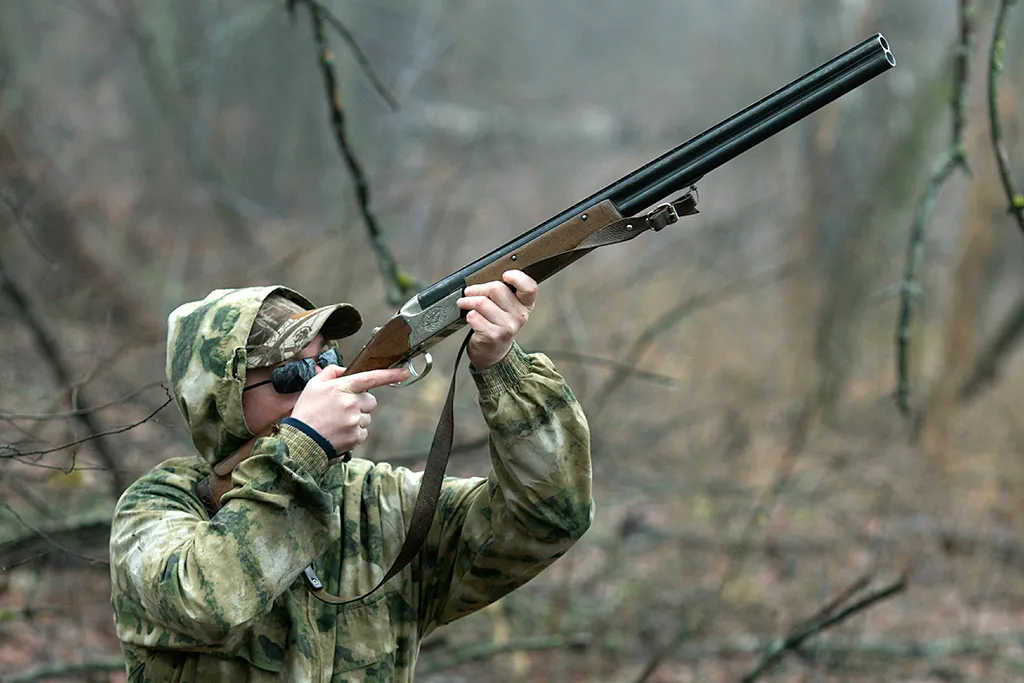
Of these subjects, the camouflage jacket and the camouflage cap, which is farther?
the camouflage cap

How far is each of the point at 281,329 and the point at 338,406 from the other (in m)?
0.36

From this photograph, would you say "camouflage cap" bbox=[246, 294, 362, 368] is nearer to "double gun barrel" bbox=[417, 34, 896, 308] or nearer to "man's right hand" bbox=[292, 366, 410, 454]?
"man's right hand" bbox=[292, 366, 410, 454]

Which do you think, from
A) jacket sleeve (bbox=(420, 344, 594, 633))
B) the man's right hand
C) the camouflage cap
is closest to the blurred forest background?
the camouflage cap

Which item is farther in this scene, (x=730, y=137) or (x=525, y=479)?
(x=730, y=137)

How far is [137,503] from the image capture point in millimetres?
2453

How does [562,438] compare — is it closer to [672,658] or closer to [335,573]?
[335,573]

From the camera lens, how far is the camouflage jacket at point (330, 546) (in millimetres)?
2260

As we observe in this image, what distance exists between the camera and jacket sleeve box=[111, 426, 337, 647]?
2.21 metres

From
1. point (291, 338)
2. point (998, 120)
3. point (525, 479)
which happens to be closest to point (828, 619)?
point (998, 120)

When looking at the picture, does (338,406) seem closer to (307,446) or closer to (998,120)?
(307,446)

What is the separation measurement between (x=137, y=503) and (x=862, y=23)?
11.7 metres

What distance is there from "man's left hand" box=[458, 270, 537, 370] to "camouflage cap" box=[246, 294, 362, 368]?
374mm

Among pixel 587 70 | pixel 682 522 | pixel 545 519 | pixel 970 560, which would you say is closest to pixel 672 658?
pixel 682 522

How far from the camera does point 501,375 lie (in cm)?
247
